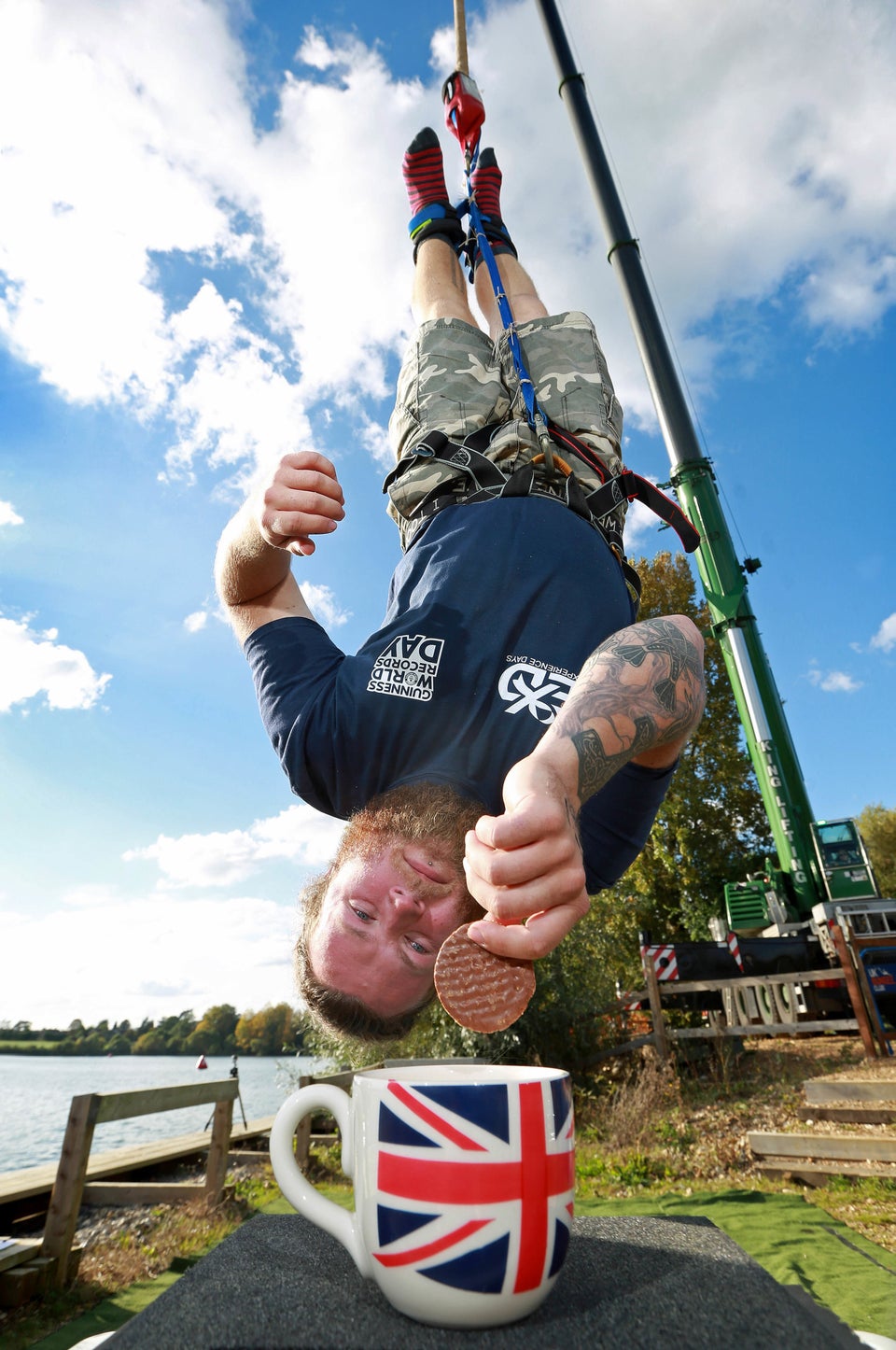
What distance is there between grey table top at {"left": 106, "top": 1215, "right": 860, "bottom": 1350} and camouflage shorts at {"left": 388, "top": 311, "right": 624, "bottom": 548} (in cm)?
213

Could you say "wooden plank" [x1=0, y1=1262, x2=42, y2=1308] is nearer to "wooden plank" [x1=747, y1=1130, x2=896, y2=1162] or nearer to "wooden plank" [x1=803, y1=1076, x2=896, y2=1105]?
"wooden plank" [x1=747, y1=1130, x2=896, y2=1162]

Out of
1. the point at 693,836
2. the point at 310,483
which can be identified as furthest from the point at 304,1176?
the point at 693,836

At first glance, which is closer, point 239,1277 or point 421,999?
point 239,1277

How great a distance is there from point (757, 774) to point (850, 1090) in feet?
20.8

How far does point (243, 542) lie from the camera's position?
6.33 ft

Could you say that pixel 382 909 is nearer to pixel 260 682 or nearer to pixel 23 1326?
pixel 260 682

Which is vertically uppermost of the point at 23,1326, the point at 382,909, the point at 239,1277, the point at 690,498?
the point at 690,498

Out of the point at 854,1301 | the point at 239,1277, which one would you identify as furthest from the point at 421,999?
the point at 854,1301

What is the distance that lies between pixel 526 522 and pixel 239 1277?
185 cm

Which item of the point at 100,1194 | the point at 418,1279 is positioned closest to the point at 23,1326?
the point at 100,1194

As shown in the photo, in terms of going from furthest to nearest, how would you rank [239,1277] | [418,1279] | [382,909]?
[382,909]
[239,1277]
[418,1279]

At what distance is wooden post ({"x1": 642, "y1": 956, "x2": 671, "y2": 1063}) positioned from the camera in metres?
7.72

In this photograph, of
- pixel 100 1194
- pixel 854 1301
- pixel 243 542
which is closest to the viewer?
pixel 243 542

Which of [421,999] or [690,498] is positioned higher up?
[690,498]
